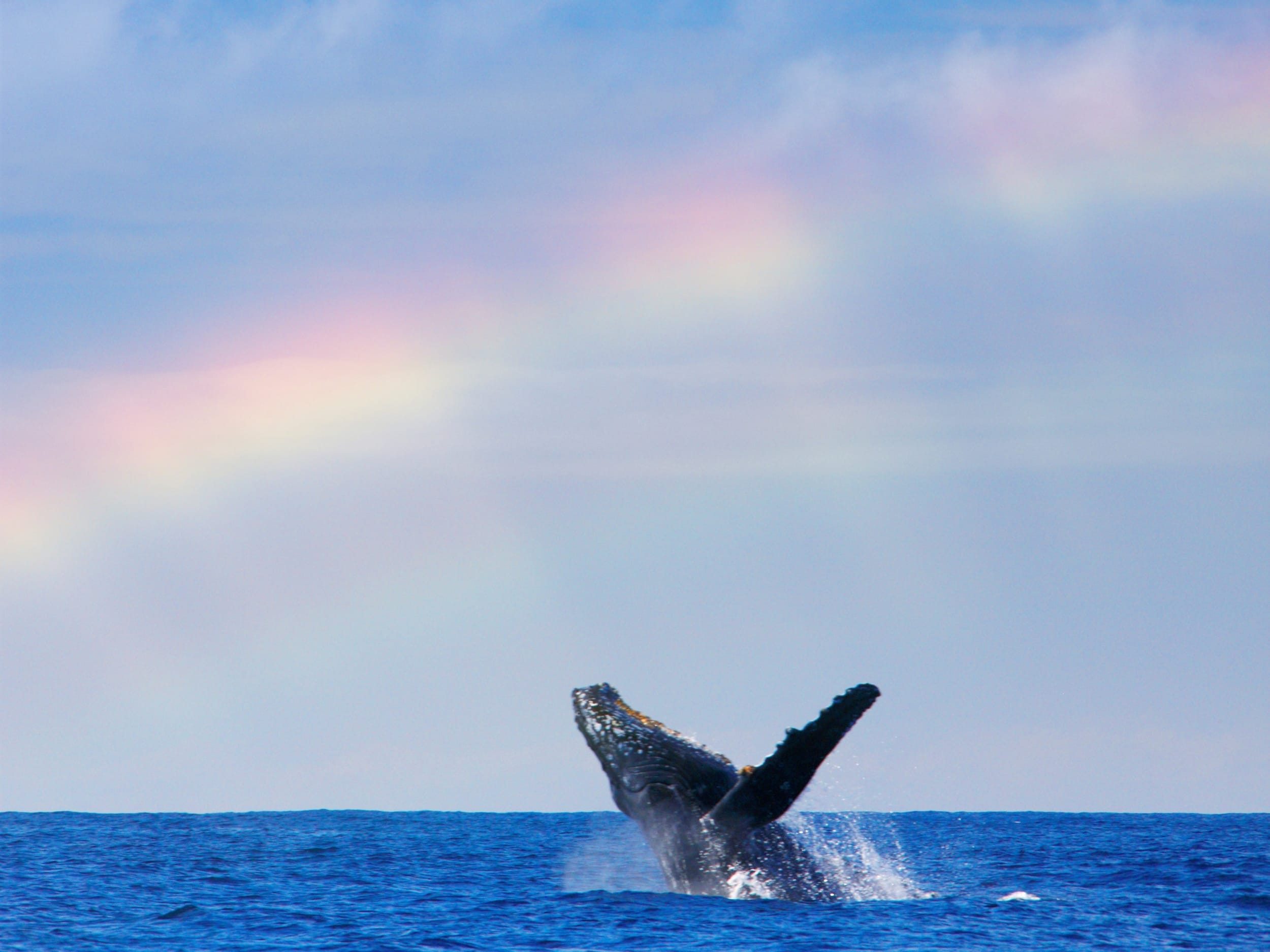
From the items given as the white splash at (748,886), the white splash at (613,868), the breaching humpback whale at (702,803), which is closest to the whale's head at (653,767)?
the breaching humpback whale at (702,803)

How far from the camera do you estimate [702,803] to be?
55.3ft

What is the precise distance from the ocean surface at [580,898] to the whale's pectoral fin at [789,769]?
122cm

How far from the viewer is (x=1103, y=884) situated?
25062 millimetres

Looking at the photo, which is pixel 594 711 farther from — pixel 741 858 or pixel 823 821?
pixel 823 821

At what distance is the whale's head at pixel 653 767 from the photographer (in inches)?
664

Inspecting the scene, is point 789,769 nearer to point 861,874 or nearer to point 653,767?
point 653,767

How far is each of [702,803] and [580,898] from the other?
5084mm

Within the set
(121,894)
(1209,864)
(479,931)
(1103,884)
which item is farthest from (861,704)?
(1209,864)

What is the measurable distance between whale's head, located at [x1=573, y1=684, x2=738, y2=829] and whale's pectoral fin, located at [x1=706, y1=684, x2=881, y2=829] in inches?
13.1

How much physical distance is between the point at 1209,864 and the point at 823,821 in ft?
165

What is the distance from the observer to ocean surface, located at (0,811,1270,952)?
16.6 m

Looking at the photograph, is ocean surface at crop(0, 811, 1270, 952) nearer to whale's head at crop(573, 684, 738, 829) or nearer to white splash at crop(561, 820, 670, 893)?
white splash at crop(561, 820, 670, 893)

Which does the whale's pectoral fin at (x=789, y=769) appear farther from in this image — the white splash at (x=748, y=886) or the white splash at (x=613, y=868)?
the white splash at (x=613, y=868)

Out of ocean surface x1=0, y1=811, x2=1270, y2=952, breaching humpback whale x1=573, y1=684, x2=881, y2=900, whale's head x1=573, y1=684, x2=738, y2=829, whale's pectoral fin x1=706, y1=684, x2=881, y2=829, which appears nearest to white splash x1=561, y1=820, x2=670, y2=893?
ocean surface x1=0, y1=811, x2=1270, y2=952
